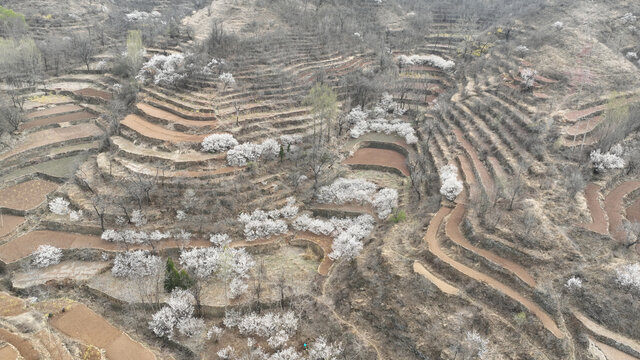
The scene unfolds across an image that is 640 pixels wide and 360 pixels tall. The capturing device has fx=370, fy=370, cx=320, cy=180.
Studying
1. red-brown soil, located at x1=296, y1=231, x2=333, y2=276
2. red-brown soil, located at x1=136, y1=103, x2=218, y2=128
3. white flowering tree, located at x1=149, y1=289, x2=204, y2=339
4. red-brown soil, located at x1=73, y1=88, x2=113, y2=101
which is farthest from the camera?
red-brown soil, located at x1=73, y1=88, x2=113, y2=101

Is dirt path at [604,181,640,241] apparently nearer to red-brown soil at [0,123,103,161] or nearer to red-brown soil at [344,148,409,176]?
red-brown soil at [344,148,409,176]

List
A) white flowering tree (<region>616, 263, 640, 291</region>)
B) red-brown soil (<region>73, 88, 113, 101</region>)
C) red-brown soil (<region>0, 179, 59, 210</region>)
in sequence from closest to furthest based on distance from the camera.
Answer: white flowering tree (<region>616, 263, 640, 291</region>)
red-brown soil (<region>0, 179, 59, 210</region>)
red-brown soil (<region>73, 88, 113, 101</region>)

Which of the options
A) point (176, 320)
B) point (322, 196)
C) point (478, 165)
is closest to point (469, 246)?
point (478, 165)

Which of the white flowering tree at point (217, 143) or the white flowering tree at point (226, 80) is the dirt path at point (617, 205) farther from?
the white flowering tree at point (226, 80)

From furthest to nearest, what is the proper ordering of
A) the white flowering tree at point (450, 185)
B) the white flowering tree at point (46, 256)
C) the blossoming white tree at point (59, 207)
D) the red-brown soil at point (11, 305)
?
1. the blossoming white tree at point (59, 207)
2. the white flowering tree at point (450, 185)
3. the white flowering tree at point (46, 256)
4. the red-brown soil at point (11, 305)

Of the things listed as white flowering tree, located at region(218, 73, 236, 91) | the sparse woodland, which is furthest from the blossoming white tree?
white flowering tree, located at region(218, 73, 236, 91)

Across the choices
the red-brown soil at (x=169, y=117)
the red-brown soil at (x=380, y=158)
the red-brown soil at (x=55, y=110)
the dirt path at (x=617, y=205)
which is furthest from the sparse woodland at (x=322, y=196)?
the red-brown soil at (x=55, y=110)

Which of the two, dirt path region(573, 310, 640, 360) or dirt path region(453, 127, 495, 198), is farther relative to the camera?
dirt path region(453, 127, 495, 198)
